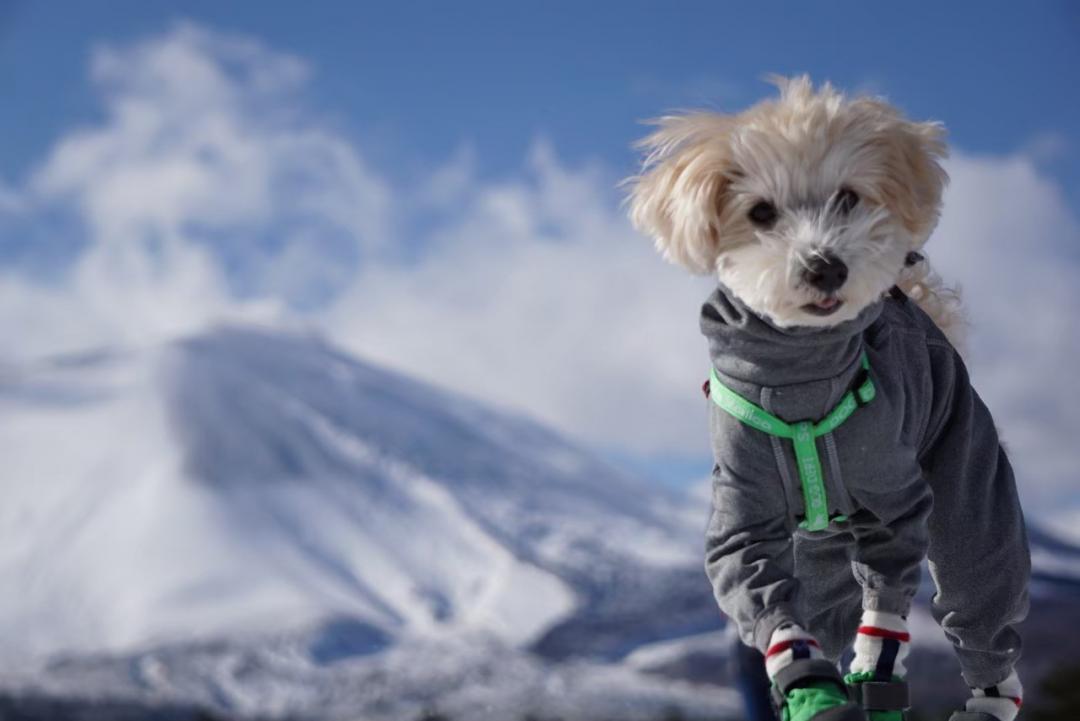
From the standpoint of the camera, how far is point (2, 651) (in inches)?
1475

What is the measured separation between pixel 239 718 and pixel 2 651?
12.0m

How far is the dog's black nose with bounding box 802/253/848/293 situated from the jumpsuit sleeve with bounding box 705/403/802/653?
35 cm

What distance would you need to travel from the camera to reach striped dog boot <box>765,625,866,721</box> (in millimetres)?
2213

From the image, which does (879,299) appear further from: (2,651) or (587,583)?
(2,651)

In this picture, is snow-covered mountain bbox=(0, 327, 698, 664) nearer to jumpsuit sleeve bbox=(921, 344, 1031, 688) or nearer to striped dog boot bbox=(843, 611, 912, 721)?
jumpsuit sleeve bbox=(921, 344, 1031, 688)

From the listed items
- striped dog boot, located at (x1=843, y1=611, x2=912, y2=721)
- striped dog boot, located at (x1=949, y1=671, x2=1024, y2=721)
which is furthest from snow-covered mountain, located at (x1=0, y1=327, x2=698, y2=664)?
striped dog boot, located at (x1=843, y1=611, x2=912, y2=721)

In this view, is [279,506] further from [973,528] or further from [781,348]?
[781,348]

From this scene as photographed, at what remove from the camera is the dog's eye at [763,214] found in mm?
2525

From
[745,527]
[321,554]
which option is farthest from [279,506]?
[745,527]

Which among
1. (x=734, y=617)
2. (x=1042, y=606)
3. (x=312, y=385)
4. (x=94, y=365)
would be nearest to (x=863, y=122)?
(x=734, y=617)

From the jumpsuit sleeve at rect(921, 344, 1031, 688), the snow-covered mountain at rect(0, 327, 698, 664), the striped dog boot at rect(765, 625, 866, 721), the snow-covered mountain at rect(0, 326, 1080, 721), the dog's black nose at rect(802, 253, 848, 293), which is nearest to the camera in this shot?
the striped dog boot at rect(765, 625, 866, 721)

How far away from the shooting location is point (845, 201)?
8.29 ft

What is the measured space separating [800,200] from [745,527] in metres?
0.67

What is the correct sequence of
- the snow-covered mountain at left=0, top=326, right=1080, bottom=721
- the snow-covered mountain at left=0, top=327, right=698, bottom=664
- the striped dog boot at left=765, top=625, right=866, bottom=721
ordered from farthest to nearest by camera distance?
the snow-covered mountain at left=0, top=327, right=698, bottom=664 < the snow-covered mountain at left=0, top=326, right=1080, bottom=721 < the striped dog boot at left=765, top=625, right=866, bottom=721
